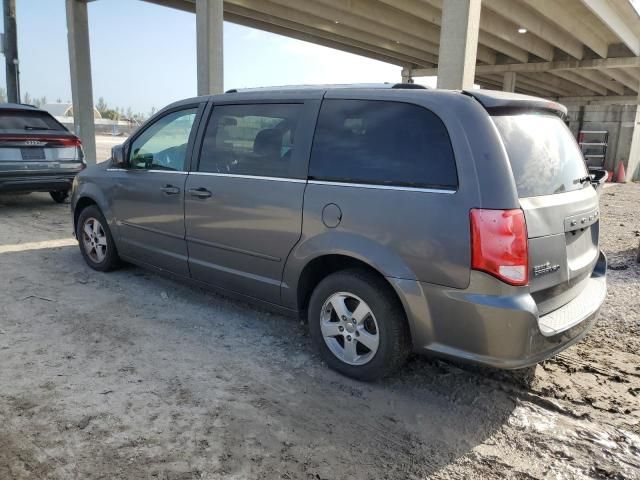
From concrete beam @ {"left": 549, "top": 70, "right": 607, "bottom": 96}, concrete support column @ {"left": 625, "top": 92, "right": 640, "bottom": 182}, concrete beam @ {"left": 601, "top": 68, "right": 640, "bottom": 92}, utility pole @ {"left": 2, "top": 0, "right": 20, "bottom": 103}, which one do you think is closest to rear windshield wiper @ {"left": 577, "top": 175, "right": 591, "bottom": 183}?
utility pole @ {"left": 2, "top": 0, "right": 20, "bottom": 103}

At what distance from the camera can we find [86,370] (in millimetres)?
3312

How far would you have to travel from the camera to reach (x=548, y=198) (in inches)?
114

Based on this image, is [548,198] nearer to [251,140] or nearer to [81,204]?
[251,140]

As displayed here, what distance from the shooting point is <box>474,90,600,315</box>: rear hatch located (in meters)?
2.76

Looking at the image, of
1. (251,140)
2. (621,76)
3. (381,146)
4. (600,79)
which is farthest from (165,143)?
(600,79)

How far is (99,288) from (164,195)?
128 cm

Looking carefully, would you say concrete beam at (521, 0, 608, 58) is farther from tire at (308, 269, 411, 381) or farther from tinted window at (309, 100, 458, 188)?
tire at (308, 269, 411, 381)

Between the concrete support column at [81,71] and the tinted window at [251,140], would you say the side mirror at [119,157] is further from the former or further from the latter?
the concrete support column at [81,71]

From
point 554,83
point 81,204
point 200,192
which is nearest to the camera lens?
point 200,192

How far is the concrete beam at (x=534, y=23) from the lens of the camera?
1530 centimetres

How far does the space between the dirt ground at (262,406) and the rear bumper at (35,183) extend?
4.30 metres

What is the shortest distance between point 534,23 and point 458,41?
10634 millimetres

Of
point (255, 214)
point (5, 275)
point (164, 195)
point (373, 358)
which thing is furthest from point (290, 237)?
point (5, 275)

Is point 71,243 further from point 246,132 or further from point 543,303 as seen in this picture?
point 543,303
